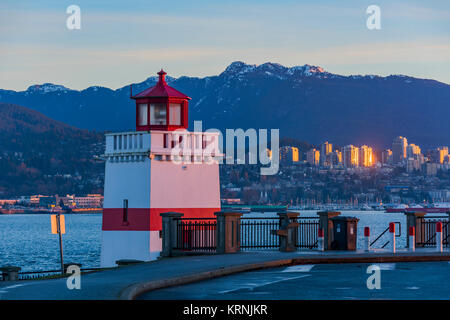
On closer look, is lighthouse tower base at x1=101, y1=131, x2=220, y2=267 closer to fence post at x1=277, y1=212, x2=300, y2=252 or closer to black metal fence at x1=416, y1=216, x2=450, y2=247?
fence post at x1=277, y1=212, x2=300, y2=252

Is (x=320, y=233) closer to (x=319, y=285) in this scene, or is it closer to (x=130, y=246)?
(x=130, y=246)

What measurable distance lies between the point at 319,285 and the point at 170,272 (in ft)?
15.2

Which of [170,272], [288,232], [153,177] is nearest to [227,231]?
[288,232]

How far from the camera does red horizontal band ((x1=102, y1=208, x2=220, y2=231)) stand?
40000 millimetres

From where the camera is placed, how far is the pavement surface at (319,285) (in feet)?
66.7

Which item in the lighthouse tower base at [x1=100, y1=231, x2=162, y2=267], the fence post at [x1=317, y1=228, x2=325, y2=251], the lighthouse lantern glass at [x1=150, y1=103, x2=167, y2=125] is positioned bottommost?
the lighthouse tower base at [x1=100, y1=231, x2=162, y2=267]

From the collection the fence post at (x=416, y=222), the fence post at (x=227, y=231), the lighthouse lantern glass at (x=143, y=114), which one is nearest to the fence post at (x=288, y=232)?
the fence post at (x=227, y=231)

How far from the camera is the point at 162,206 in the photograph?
133 feet

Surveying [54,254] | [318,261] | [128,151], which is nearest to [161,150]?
[128,151]

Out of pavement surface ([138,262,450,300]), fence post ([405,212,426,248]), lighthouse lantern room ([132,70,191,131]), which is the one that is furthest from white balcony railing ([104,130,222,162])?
pavement surface ([138,262,450,300])

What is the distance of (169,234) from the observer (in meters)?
32.9

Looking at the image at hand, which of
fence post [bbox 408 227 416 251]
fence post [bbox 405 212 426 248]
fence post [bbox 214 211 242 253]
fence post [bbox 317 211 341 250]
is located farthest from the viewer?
fence post [bbox 405 212 426 248]

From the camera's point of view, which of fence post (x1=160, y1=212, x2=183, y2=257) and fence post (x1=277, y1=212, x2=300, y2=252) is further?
fence post (x1=277, y1=212, x2=300, y2=252)

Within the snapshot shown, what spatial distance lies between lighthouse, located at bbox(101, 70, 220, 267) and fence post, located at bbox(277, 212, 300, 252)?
8022 millimetres
